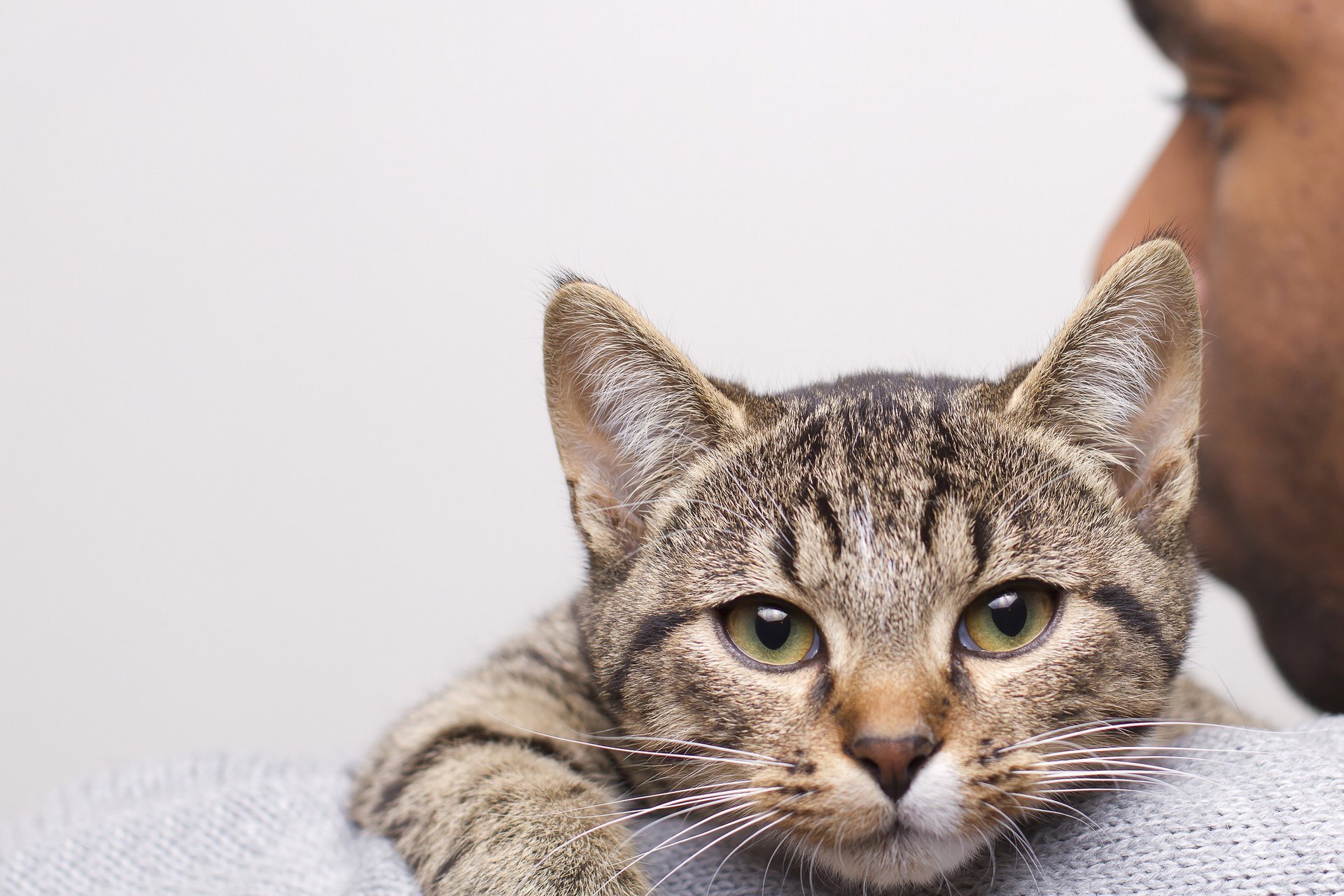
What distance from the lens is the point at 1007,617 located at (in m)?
0.90

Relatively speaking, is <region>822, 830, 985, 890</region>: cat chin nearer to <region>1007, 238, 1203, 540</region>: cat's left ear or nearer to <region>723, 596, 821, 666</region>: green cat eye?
<region>723, 596, 821, 666</region>: green cat eye

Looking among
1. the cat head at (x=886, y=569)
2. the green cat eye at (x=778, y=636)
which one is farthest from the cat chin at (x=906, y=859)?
the green cat eye at (x=778, y=636)

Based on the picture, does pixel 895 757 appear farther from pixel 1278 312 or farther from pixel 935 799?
pixel 1278 312

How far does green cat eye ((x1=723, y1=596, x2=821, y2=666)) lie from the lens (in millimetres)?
918

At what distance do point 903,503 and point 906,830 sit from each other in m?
0.29

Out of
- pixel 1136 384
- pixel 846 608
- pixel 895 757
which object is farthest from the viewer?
pixel 1136 384

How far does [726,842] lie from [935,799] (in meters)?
0.27

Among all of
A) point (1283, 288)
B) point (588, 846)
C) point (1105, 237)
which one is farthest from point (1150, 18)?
point (588, 846)

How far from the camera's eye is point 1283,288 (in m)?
1.10

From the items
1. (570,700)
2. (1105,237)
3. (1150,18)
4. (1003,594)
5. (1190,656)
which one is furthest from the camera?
(1105,237)

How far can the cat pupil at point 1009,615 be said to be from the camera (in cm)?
90

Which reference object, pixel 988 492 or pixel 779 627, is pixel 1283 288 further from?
pixel 779 627

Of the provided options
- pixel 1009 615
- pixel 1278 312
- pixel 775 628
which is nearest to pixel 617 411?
pixel 775 628

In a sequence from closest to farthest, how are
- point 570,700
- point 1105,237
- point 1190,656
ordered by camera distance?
1. point 1190,656
2. point 570,700
3. point 1105,237
